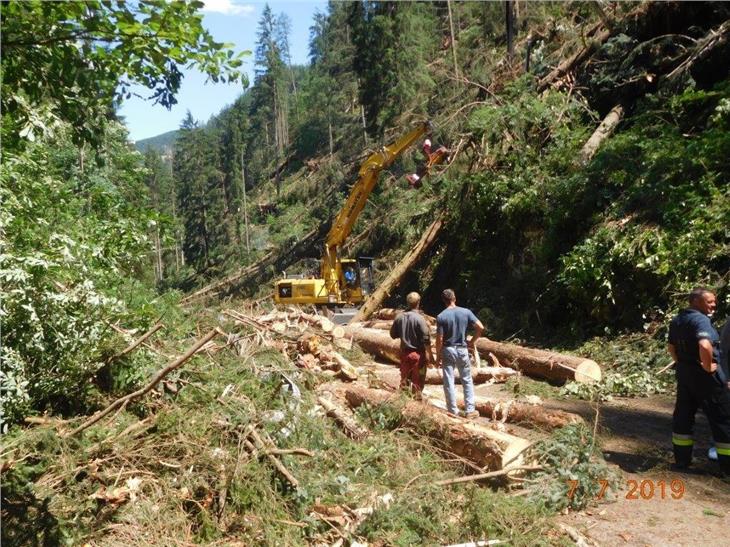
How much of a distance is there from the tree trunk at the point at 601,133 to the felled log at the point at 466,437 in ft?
32.4

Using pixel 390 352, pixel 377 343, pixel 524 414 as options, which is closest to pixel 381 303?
pixel 377 343

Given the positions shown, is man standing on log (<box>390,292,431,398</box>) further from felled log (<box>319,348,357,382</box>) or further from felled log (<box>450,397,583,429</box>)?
felled log (<box>319,348,357,382</box>)

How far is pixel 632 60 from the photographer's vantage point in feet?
52.8

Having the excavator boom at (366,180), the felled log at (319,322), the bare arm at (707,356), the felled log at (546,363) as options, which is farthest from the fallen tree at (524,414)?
the excavator boom at (366,180)

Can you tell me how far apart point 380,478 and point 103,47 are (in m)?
4.35

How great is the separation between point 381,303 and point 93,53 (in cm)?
1483

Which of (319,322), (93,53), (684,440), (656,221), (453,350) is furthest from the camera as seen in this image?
(319,322)

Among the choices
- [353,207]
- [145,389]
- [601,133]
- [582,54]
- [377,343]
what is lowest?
[377,343]

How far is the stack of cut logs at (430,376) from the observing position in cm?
626

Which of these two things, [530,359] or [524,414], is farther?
[530,359]

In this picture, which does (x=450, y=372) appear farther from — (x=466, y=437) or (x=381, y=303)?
(x=381, y=303)

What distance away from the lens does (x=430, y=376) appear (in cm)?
1100

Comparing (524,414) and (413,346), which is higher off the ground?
(413,346)

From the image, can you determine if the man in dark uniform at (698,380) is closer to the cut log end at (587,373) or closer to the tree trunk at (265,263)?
the cut log end at (587,373)
